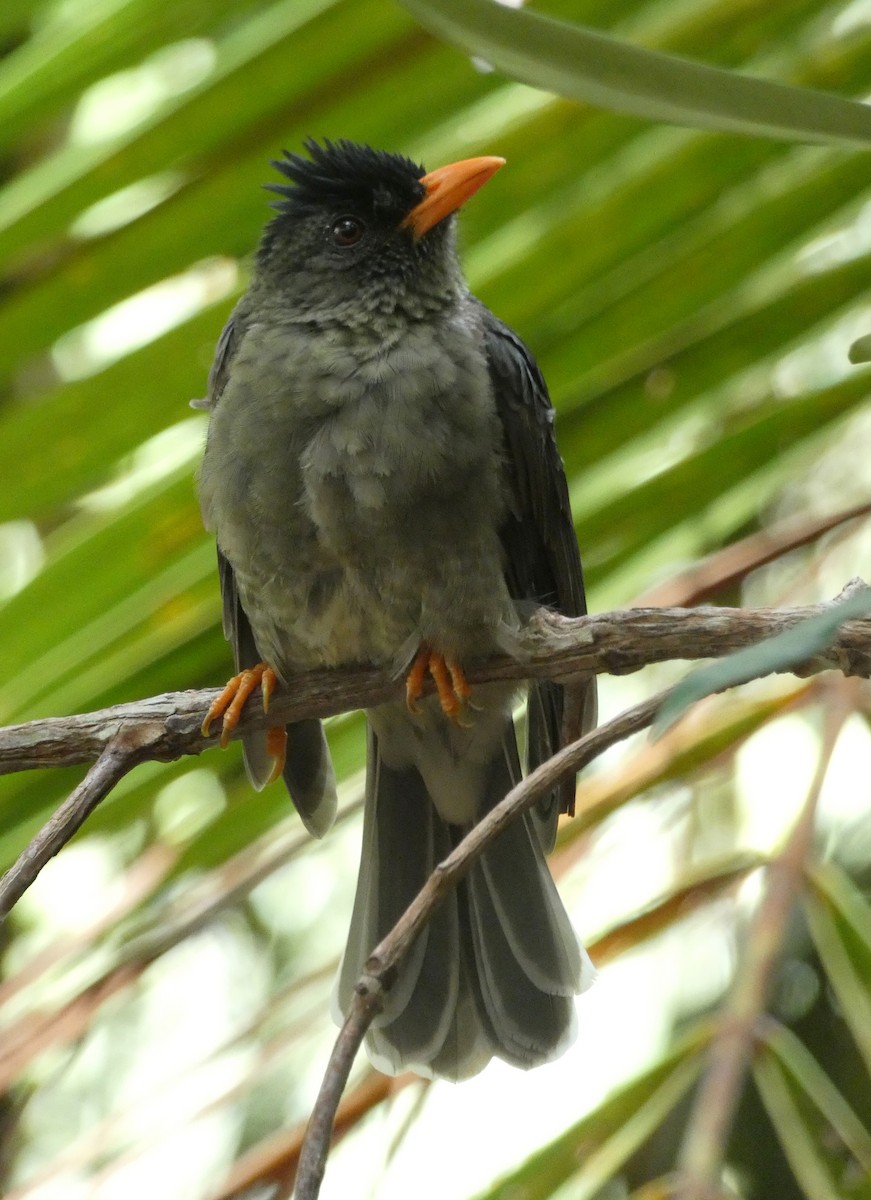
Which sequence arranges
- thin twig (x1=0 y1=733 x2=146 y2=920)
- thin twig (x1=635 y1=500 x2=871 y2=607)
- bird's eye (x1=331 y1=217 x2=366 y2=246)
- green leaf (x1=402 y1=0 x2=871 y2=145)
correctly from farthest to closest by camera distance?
bird's eye (x1=331 y1=217 x2=366 y2=246)
thin twig (x1=635 y1=500 x2=871 y2=607)
thin twig (x1=0 y1=733 x2=146 y2=920)
green leaf (x1=402 y1=0 x2=871 y2=145)

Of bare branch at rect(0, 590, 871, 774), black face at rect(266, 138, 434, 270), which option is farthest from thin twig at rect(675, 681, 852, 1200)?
black face at rect(266, 138, 434, 270)

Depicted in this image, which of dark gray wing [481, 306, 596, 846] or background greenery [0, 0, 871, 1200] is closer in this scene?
background greenery [0, 0, 871, 1200]

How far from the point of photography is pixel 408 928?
1589mm

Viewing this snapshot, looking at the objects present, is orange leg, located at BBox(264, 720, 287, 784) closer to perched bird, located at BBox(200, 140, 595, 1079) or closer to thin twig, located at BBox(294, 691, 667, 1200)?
perched bird, located at BBox(200, 140, 595, 1079)

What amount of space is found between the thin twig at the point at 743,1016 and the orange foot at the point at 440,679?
1080mm

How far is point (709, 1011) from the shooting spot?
2377 mm

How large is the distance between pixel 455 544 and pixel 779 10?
4.27ft

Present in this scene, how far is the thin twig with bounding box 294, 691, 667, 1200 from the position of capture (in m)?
1.32

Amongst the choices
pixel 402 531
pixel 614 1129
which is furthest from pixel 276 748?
pixel 614 1129

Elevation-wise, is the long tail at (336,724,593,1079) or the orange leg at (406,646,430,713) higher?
the orange leg at (406,646,430,713)

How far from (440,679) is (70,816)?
125 centimetres

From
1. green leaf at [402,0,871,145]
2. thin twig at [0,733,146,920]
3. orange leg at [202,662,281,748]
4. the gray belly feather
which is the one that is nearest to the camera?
green leaf at [402,0,871,145]

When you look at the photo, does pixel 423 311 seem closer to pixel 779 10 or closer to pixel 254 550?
→ pixel 254 550

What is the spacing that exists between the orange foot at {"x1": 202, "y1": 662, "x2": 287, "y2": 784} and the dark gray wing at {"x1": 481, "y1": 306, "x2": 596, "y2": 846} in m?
0.62
